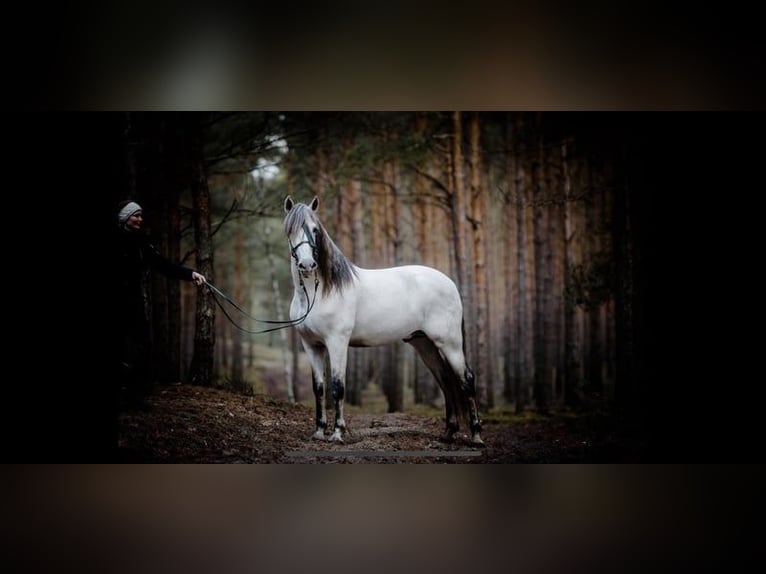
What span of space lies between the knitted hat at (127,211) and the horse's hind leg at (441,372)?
7.20 feet

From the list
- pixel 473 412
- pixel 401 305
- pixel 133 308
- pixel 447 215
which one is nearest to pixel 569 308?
pixel 473 412

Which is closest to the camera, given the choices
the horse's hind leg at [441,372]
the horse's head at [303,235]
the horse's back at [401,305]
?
the horse's head at [303,235]

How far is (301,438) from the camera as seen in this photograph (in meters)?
4.50

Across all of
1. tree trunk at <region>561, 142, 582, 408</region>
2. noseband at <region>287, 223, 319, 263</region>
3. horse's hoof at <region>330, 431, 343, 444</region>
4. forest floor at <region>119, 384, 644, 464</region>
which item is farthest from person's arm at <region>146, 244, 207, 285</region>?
tree trunk at <region>561, 142, 582, 408</region>

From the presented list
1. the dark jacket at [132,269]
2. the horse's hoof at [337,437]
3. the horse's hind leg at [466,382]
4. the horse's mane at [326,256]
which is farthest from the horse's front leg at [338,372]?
the dark jacket at [132,269]

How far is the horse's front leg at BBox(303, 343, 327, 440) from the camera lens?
4406 mm

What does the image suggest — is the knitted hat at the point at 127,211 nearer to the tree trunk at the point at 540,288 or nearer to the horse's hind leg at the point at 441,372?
the horse's hind leg at the point at 441,372

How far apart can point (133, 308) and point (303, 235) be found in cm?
141

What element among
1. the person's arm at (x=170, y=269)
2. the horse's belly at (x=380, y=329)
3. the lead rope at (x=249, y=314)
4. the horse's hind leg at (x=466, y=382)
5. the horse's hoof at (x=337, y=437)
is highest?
the person's arm at (x=170, y=269)

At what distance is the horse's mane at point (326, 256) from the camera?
Answer: 429 centimetres

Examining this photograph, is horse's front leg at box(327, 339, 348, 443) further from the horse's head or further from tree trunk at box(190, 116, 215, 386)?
tree trunk at box(190, 116, 215, 386)
